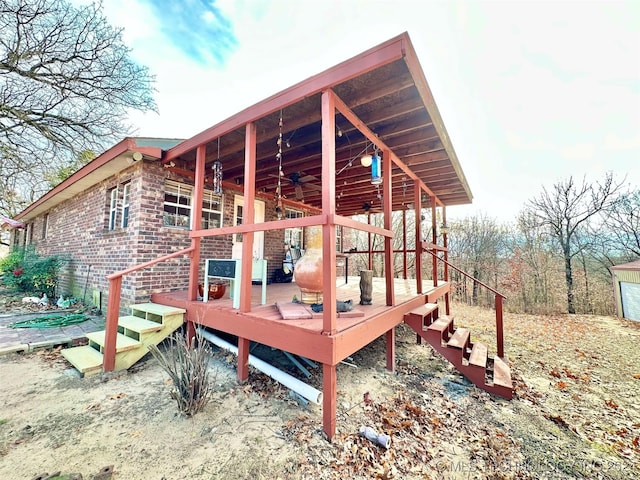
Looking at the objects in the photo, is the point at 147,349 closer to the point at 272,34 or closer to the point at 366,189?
the point at 366,189

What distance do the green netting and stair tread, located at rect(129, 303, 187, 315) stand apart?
5.42ft

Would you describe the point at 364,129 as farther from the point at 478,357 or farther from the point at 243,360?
the point at 478,357

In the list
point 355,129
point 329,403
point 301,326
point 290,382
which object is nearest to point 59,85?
point 355,129

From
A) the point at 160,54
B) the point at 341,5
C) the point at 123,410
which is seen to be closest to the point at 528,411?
the point at 123,410

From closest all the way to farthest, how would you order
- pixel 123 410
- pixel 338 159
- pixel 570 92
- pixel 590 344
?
1. pixel 123 410
2. pixel 338 159
3. pixel 590 344
4. pixel 570 92

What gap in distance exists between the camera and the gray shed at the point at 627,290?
25.8 ft

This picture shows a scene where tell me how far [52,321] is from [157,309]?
262 cm

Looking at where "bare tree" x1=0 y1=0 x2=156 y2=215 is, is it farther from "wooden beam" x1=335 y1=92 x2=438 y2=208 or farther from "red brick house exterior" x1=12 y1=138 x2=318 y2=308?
"wooden beam" x1=335 y1=92 x2=438 y2=208

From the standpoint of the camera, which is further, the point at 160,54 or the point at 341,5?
the point at 160,54

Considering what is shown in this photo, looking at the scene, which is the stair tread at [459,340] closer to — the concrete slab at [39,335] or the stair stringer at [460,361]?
the stair stringer at [460,361]

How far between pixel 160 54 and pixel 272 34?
338cm

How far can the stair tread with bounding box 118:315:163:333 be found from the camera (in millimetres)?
3184

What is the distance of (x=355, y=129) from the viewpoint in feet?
11.7

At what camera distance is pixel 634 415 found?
2.78 m
